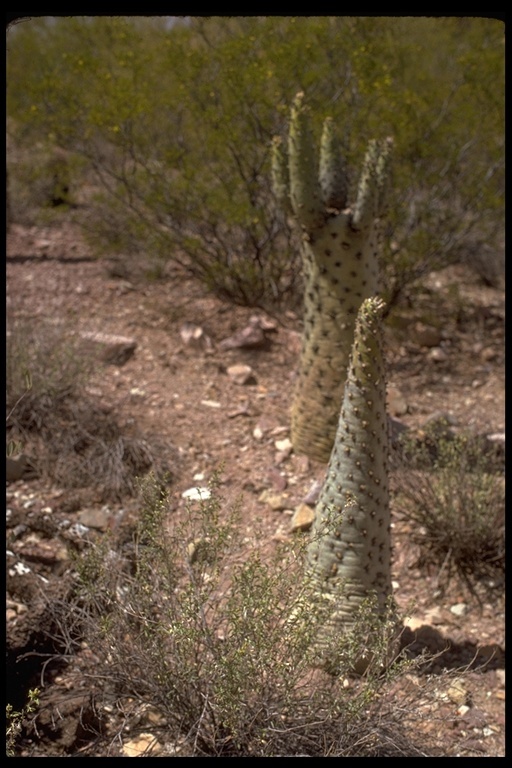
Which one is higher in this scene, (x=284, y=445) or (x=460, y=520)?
(x=284, y=445)

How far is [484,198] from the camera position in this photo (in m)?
8.16

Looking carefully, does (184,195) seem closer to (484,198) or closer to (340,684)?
(484,198)

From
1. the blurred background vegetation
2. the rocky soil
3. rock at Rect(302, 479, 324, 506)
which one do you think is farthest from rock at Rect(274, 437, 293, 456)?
the blurred background vegetation

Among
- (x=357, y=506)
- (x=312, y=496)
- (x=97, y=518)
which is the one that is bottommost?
(x=97, y=518)

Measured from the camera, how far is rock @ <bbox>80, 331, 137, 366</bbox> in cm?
677

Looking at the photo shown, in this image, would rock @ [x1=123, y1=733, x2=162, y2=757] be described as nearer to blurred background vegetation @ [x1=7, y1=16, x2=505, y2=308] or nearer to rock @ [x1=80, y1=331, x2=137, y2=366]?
rock @ [x1=80, y1=331, x2=137, y2=366]

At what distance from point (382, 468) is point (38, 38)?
9.84 m

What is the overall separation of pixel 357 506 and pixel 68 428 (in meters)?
2.43

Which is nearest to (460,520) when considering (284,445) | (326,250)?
(284,445)

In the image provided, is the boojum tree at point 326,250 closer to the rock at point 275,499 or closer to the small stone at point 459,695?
the rock at point 275,499

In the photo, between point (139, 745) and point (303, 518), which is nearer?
point (139, 745)

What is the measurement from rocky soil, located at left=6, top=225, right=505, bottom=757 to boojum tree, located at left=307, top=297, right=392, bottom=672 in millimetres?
429

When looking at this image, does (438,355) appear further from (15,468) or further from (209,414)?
(15,468)

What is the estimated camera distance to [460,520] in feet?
15.3
